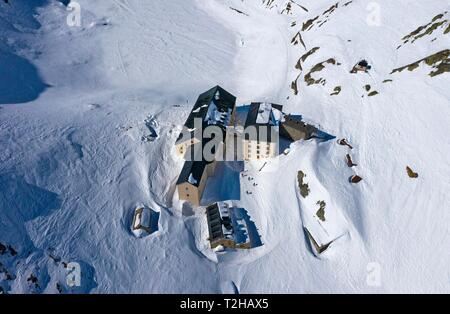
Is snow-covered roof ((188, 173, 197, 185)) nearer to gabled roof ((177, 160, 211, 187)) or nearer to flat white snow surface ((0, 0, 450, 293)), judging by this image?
gabled roof ((177, 160, 211, 187))

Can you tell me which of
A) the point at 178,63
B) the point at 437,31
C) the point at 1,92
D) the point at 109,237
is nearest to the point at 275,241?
the point at 109,237

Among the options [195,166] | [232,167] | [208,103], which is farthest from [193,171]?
[208,103]

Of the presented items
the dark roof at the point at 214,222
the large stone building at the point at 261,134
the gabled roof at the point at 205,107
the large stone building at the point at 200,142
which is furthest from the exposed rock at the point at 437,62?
the dark roof at the point at 214,222

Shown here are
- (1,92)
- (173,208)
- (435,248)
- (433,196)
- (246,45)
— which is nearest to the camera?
(435,248)

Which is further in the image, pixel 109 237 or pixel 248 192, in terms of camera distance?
pixel 248 192

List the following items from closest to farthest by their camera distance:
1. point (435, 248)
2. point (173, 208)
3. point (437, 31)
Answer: point (435, 248), point (173, 208), point (437, 31)

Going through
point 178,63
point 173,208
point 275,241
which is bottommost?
point 275,241

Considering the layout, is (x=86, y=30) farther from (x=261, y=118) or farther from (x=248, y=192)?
(x=248, y=192)

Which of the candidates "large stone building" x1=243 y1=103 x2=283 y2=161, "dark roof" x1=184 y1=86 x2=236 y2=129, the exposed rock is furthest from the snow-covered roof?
the exposed rock
